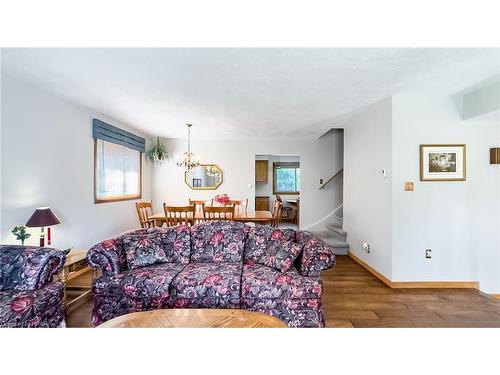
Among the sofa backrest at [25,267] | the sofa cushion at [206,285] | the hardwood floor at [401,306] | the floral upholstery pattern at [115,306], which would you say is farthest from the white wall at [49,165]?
the hardwood floor at [401,306]

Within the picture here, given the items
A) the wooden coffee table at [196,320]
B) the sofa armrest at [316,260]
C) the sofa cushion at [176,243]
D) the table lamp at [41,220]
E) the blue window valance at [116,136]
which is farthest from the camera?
the blue window valance at [116,136]

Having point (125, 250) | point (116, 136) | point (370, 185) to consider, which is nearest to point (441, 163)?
point (370, 185)

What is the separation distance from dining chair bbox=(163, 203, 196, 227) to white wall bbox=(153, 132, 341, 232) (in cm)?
205

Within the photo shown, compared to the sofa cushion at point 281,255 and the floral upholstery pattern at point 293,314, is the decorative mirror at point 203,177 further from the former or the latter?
the floral upholstery pattern at point 293,314

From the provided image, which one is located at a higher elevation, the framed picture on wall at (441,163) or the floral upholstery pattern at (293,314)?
the framed picture on wall at (441,163)

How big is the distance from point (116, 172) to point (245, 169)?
8.97ft

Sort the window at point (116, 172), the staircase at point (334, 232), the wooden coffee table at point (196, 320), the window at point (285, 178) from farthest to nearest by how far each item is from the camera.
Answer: the window at point (285, 178) → the staircase at point (334, 232) → the window at point (116, 172) → the wooden coffee table at point (196, 320)

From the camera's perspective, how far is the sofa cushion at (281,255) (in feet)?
7.08

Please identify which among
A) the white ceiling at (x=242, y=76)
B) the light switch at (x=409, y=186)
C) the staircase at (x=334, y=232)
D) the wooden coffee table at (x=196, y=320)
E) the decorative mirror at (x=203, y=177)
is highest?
the white ceiling at (x=242, y=76)

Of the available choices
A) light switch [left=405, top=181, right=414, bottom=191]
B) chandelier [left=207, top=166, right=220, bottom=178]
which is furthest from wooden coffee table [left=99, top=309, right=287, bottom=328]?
chandelier [left=207, top=166, right=220, bottom=178]

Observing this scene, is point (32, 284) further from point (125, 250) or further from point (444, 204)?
point (444, 204)

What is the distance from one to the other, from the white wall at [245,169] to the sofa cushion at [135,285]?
3.64 meters

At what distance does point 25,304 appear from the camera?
1.57 meters
